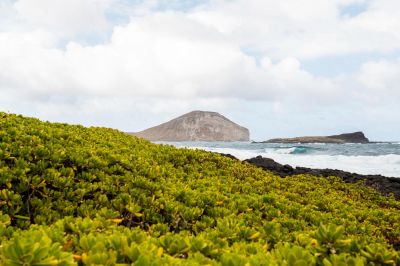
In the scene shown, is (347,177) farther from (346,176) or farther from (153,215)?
(153,215)

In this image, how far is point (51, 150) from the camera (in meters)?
7.89

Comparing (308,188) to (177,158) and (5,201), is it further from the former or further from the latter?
(5,201)

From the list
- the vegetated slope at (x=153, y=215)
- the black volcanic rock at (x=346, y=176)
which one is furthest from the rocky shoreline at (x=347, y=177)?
the vegetated slope at (x=153, y=215)

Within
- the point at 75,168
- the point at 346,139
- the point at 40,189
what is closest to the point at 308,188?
the point at 75,168

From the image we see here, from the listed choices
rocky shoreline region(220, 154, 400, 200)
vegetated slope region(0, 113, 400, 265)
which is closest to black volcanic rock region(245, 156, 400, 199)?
rocky shoreline region(220, 154, 400, 200)

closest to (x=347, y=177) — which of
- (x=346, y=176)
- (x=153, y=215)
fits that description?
(x=346, y=176)

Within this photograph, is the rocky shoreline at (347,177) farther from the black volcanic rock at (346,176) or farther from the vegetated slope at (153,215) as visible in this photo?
the vegetated slope at (153,215)

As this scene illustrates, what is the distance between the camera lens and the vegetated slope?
11.8 feet

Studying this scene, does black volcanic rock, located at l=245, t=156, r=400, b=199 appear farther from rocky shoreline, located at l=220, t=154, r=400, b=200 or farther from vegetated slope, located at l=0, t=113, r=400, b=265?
vegetated slope, located at l=0, t=113, r=400, b=265

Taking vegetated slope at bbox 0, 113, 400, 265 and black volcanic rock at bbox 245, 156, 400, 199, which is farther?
black volcanic rock at bbox 245, 156, 400, 199

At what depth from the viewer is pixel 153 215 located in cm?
662

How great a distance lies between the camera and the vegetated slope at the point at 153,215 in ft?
11.8

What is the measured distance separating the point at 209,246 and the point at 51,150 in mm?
4858

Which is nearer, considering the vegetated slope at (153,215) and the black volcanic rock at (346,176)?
the vegetated slope at (153,215)
